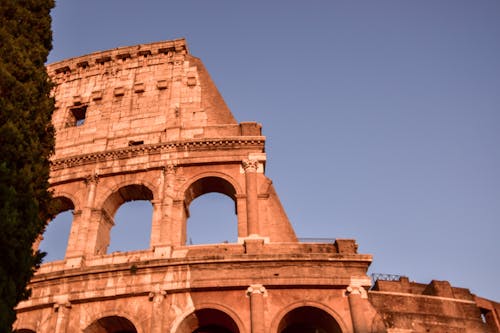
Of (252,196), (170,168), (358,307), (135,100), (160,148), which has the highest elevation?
(135,100)

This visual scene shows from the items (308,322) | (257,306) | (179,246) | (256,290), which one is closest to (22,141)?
(179,246)

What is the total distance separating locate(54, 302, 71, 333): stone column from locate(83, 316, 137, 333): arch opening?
2.05 feet

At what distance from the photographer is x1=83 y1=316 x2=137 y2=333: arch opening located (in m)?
14.7

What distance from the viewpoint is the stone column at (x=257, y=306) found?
541 inches

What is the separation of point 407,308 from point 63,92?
16.0 metres

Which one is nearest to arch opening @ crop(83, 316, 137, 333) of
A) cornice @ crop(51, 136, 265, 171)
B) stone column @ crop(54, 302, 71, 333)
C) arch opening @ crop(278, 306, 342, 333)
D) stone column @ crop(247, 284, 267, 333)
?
stone column @ crop(54, 302, 71, 333)

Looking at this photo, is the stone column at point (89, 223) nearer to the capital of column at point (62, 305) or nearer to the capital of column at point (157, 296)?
the capital of column at point (62, 305)

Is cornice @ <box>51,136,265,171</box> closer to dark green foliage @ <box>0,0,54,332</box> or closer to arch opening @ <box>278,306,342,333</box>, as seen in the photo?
dark green foliage @ <box>0,0,54,332</box>

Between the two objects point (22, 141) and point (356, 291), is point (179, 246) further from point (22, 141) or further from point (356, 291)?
point (22, 141)

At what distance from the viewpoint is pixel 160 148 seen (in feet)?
58.7

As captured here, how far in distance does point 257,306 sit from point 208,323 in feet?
6.66

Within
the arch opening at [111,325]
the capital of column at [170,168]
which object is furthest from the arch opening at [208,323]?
the capital of column at [170,168]

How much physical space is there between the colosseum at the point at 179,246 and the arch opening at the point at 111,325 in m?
0.05

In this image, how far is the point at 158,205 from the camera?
16641 millimetres
